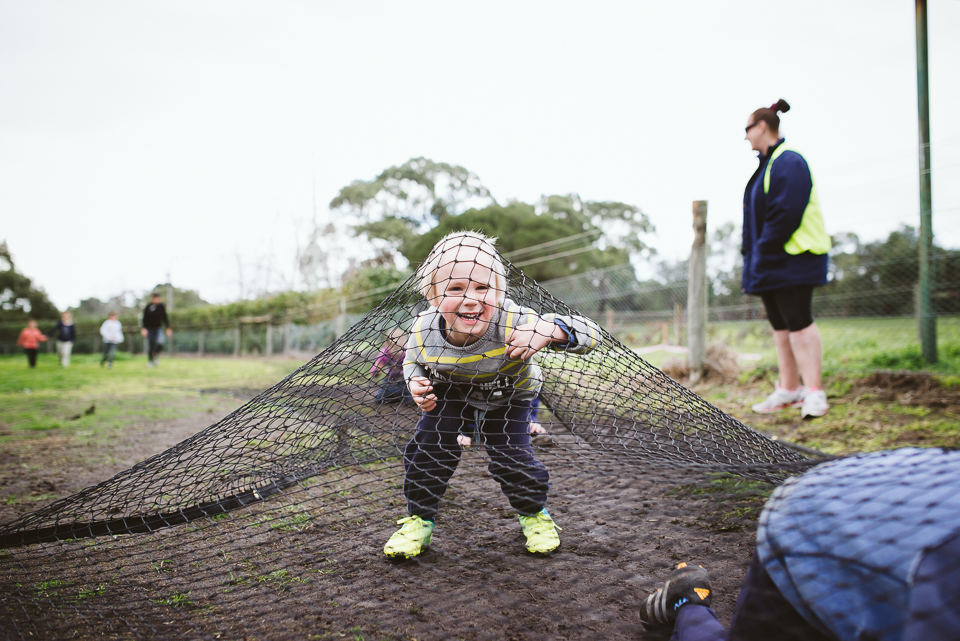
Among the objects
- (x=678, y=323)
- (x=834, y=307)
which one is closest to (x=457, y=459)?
(x=678, y=323)

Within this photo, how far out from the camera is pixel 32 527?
1.38 meters

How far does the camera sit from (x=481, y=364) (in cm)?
162

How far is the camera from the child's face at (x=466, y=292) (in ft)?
5.03

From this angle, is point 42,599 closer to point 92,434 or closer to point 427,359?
point 427,359

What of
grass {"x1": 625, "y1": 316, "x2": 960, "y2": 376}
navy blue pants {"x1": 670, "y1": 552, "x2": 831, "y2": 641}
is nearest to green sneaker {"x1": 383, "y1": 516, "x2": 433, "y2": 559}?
navy blue pants {"x1": 670, "y1": 552, "x2": 831, "y2": 641}

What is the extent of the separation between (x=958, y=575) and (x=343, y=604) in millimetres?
1067

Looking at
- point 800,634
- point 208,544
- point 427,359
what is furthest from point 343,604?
point 800,634

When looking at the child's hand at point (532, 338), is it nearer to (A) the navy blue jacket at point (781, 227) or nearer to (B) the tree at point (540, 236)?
(A) the navy blue jacket at point (781, 227)

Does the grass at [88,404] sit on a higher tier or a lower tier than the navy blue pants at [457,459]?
lower

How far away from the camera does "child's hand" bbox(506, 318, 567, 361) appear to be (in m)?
1.48

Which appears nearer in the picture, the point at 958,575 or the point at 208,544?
the point at 958,575

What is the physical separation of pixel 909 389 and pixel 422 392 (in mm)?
3468

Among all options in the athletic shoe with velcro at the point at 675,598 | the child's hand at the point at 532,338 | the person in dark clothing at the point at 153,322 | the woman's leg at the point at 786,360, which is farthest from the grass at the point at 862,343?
the person in dark clothing at the point at 153,322

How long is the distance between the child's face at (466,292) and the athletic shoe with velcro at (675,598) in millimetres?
823
